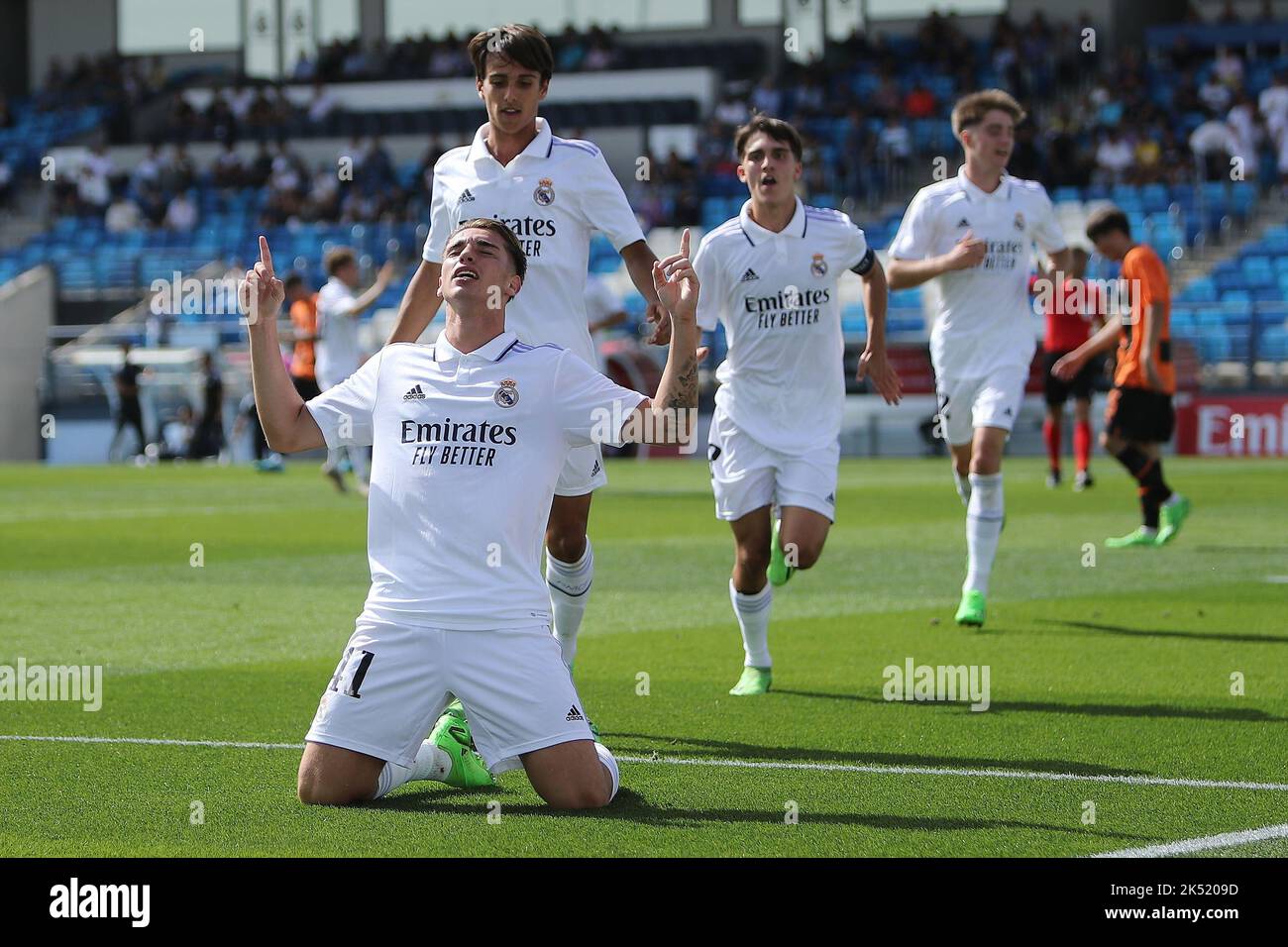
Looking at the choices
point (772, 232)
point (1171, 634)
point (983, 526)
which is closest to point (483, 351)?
point (772, 232)

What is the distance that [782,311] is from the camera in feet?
27.6

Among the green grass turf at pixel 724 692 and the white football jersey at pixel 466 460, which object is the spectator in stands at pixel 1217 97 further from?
the white football jersey at pixel 466 460

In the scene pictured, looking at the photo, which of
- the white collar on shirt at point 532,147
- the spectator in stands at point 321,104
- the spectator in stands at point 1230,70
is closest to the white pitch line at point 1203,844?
the white collar on shirt at point 532,147

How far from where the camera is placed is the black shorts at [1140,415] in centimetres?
1388

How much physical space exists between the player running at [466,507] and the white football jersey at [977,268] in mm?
5098

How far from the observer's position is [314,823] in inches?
211

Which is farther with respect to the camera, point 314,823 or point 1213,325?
point 1213,325

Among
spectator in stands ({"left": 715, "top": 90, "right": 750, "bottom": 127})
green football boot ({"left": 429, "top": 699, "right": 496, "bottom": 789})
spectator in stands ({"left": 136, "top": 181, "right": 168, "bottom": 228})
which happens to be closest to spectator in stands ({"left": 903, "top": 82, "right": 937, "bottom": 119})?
spectator in stands ({"left": 715, "top": 90, "right": 750, "bottom": 127})

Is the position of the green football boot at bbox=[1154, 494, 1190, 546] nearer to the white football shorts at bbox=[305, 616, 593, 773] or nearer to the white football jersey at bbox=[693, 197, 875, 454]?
the white football jersey at bbox=[693, 197, 875, 454]

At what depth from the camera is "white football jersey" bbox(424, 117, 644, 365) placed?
733cm

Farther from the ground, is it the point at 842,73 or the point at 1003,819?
the point at 842,73
